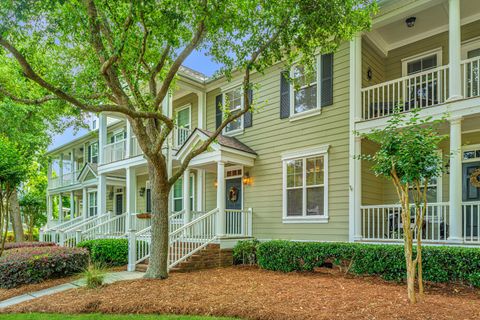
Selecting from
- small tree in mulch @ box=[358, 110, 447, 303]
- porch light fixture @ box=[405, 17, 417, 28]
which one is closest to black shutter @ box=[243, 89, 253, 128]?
porch light fixture @ box=[405, 17, 417, 28]

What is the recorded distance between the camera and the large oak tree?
697 centimetres

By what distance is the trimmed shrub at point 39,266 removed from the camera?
8320 millimetres

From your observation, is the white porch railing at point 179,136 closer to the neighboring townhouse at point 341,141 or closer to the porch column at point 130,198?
the neighboring townhouse at point 341,141

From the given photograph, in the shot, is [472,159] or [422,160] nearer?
[422,160]

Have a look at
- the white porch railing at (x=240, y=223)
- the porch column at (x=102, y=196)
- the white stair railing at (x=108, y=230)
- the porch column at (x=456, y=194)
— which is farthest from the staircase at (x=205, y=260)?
the porch column at (x=456, y=194)

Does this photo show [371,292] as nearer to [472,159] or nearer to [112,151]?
[472,159]

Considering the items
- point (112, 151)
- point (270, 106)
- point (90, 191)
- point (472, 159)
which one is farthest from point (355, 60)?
point (90, 191)

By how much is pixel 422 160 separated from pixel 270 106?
6837 mm

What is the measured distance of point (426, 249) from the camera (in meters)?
7.00

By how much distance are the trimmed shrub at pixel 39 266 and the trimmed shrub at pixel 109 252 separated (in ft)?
4.30

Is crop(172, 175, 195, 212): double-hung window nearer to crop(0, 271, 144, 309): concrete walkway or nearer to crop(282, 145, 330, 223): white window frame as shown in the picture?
crop(282, 145, 330, 223): white window frame

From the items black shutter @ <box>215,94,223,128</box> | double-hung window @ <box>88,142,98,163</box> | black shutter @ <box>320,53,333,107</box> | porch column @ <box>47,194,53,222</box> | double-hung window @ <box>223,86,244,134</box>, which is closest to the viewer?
black shutter @ <box>320,53,333,107</box>

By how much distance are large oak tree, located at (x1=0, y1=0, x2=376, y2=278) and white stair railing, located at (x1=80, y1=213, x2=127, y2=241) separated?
619 centimetres

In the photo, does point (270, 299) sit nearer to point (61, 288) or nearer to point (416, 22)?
point (61, 288)
